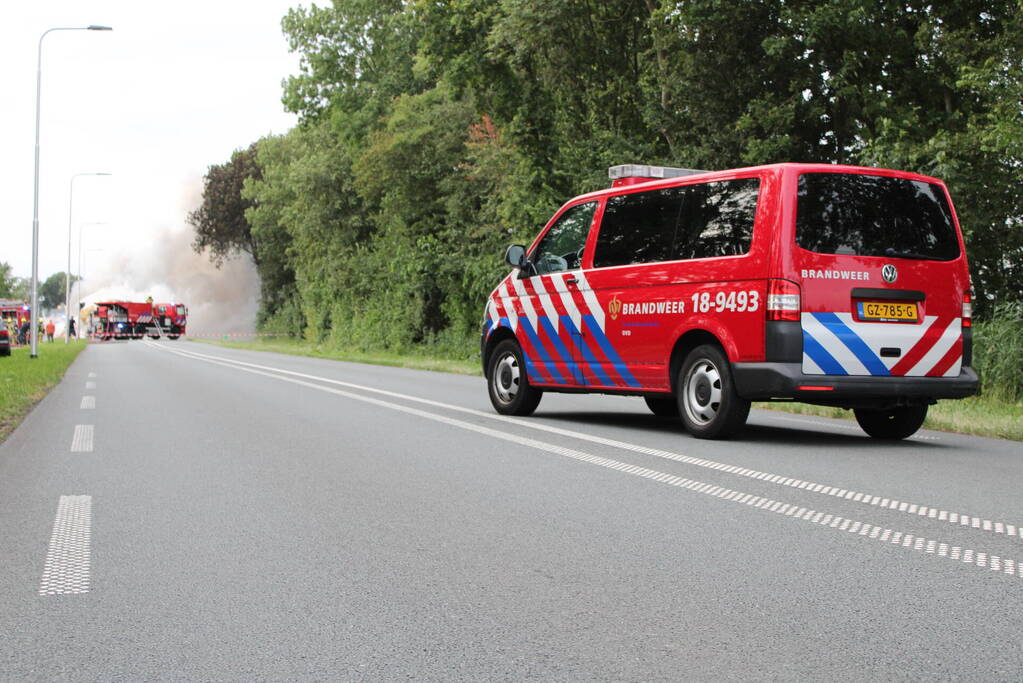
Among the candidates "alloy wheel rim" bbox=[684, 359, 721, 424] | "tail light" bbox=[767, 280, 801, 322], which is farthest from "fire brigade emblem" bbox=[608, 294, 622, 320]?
"tail light" bbox=[767, 280, 801, 322]

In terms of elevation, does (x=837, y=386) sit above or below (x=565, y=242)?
below

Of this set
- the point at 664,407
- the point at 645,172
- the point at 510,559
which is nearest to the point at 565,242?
the point at 645,172

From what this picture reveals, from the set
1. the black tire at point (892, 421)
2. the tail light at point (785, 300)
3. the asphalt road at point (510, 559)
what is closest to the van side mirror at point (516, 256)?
the asphalt road at point (510, 559)

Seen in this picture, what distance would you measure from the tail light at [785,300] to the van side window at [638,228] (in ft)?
4.61

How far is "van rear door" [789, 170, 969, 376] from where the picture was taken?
31.1ft

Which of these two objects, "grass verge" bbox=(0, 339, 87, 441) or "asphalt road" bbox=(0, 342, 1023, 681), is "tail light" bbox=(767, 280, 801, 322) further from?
"grass verge" bbox=(0, 339, 87, 441)

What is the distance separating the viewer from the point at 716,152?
23.6 m

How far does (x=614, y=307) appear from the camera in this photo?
440 inches

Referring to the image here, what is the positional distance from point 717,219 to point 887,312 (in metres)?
1.62

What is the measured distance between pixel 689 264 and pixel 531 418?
3.07 metres

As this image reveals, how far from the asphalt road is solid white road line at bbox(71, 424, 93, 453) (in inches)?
3.1

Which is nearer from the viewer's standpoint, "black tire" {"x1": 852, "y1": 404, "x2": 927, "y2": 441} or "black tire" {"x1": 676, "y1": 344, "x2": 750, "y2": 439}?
"black tire" {"x1": 676, "y1": 344, "x2": 750, "y2": 439}

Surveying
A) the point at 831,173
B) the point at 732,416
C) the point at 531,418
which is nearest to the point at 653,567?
the point at 732,416

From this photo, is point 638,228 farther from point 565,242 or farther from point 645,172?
point 565,242
